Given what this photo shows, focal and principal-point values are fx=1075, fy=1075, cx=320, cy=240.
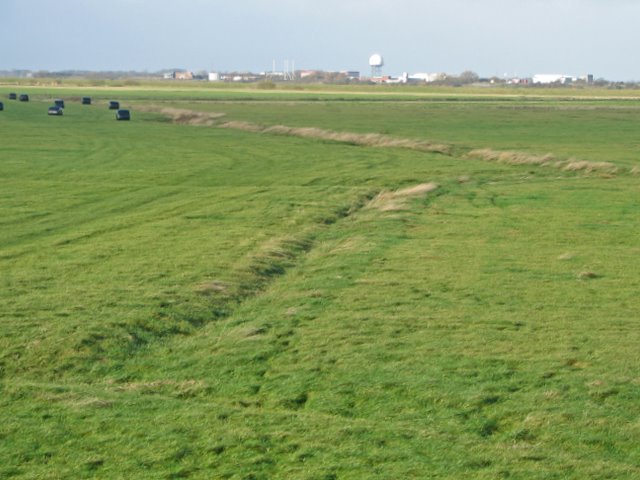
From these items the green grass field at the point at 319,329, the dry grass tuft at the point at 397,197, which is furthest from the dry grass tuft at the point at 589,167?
the dry grass tuft at the point at 397,197

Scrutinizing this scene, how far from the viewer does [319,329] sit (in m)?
17.5

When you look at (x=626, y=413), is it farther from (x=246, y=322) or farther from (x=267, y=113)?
(x=267, y=113)

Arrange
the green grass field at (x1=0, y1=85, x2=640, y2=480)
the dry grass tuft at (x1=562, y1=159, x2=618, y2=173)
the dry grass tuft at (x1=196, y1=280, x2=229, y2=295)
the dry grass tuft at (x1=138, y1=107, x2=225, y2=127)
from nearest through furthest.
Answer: the green grass field at (x1=0, y1=85, x2=640, y2=480) < the dry grass tuft at (x1=196, y1=280, x2=229, y2=295) < the dry grass tuft at (x1=562, y1=159, x2=618, y2=173) < the dry grass tuft at (x1=138, y1=107, x2=225, y2=127)

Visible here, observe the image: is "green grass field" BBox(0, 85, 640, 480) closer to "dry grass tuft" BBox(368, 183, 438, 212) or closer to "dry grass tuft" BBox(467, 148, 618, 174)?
"dry grass tuft" BBox(368, 183, 438, 212)

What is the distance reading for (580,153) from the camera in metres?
49.9

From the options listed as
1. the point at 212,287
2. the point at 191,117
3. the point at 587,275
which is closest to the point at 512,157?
the point at 587,275

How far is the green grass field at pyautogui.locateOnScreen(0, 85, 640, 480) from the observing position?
485 inches

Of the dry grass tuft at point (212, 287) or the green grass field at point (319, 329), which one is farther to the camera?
the dry grass tuft at point (212, 287)

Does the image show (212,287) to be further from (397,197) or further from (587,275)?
(397,197)

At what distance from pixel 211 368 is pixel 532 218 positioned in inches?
638

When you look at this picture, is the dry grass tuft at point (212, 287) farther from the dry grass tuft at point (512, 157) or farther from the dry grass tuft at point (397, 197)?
the dry grass tuft at point (512, 157)

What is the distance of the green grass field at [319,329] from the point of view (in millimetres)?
12328

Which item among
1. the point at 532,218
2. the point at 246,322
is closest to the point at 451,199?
the point at 532,218

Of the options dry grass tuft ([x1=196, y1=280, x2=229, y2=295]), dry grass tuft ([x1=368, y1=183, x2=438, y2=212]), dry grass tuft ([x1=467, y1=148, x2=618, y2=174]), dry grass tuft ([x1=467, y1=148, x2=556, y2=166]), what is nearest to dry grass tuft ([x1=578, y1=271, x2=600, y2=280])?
dry grass tuft ([x1=196, y1=280, x2=229, y2=295])
